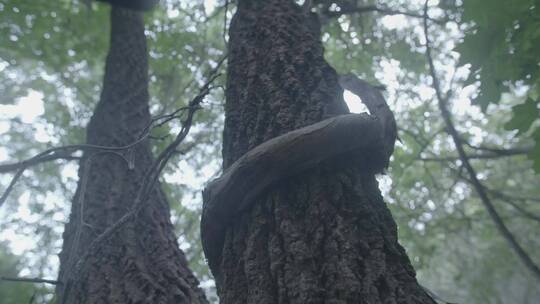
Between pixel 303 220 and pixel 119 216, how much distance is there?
197cm

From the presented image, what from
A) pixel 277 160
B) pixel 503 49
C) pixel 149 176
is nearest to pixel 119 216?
pixel 149 176

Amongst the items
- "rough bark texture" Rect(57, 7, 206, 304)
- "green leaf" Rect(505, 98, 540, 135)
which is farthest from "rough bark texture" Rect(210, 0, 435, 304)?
"green leaf" Rect(505, 98, 540, 135)

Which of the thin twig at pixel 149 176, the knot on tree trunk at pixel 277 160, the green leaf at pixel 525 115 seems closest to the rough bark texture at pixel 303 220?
the knot on tree trunk at pixel 277 160

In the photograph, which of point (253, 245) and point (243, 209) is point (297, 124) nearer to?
point (243, 209)

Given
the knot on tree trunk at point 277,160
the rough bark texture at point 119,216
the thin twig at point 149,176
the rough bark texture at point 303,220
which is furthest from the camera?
the rough bark texture at point 119,216

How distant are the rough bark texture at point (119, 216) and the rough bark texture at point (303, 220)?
914 mm

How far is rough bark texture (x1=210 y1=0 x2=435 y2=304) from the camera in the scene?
151 centimetres

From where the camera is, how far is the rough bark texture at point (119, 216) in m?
2.74

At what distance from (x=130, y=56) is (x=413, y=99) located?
3.97 meters

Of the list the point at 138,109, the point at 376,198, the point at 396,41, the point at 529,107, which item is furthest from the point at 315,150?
the point at 396,41

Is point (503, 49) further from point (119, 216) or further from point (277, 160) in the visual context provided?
point (119, 216)

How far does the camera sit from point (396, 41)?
632 centimetres

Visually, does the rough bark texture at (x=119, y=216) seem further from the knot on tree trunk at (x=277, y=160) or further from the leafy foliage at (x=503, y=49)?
the leafy foliage at (x=503, y=49)

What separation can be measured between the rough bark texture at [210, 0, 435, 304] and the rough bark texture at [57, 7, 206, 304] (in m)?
0.91
